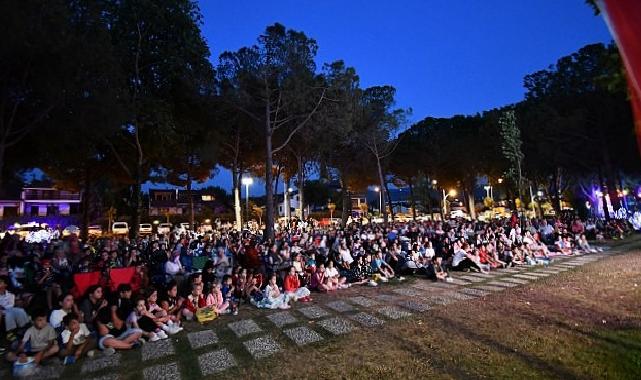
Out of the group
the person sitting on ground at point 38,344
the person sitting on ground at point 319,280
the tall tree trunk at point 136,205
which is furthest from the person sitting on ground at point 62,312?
the tall tree trunk at point 136,205

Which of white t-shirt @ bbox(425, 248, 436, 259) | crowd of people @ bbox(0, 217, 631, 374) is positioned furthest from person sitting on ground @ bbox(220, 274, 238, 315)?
white t-shirt @ bbox(425, 248, 436, 259)

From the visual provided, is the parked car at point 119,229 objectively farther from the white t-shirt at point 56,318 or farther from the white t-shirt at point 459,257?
the white t-shirt at point 459,257

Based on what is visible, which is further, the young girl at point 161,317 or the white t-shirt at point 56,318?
the young girl at point 161,317

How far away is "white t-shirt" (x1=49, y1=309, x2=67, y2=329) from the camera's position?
5.79 m

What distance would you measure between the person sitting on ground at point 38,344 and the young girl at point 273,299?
3.73 meters

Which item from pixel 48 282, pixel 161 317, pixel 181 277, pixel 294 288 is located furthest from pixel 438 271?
pixel 48 282

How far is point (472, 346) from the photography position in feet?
16.7

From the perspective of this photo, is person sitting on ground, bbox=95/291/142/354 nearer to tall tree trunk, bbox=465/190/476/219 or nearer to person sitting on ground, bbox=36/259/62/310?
person sitting on ground, bbox=36/259/62/310

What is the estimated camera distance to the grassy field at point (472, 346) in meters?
4.37

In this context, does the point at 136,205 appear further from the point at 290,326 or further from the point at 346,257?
the point at 290,326

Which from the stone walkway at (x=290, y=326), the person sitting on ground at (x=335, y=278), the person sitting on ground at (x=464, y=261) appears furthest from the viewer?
the person sitting on ground at (x=464, y=261)

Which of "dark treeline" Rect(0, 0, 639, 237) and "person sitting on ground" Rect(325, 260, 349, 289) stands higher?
"dark treeline" Rect(0, 0, 639, 237)

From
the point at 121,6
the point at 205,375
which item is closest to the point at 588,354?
the point at 205,375

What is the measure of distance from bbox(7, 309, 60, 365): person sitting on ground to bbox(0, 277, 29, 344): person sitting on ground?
4.23 ft
